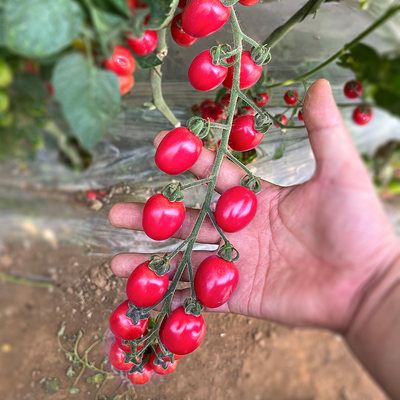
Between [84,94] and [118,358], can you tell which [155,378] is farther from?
[84,94]

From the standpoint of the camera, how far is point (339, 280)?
0.66 m

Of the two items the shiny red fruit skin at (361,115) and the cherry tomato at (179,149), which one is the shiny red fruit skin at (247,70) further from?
the shiny red fruit skin at (361,115)

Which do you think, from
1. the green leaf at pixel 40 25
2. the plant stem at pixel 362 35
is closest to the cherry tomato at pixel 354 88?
the plant stem at pixel 362 35

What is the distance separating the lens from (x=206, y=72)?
0.62 m

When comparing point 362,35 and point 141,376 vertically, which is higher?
point 362,35

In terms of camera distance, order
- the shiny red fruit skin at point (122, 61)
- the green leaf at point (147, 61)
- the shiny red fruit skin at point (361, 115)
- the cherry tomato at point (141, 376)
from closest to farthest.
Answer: the shiny red fruit skin at point (122, 61)
the green leaf at point (147, 61)
the cherry tomato at point (141, 376)
the shiny red fruit skin at point (361, 115)

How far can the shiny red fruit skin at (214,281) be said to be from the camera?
642 mm

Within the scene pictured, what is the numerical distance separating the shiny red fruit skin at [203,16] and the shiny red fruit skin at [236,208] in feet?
0.91

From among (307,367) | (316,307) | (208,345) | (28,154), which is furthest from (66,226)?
Answer: (307,367)

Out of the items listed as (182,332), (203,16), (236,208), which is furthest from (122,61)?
(182,332)

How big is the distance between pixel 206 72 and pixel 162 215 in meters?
0.26

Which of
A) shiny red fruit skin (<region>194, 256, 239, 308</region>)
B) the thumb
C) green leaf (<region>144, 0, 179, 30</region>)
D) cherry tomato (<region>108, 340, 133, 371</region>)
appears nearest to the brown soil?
cherry tomato (<region>108, 340, 133, 371</region>)

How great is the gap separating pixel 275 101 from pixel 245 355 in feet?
2.77

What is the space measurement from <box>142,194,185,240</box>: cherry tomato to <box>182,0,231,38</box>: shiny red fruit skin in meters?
0.28
